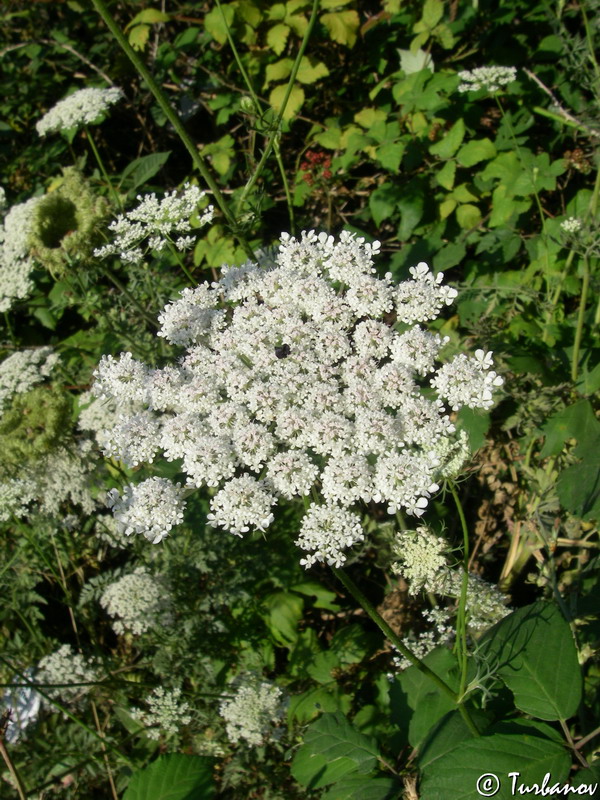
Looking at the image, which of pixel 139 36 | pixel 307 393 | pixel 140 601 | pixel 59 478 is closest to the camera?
pixel 307 393

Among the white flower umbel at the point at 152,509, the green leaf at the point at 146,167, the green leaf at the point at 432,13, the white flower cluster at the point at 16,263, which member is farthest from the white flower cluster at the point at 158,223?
the green leaf at the point at 432,13

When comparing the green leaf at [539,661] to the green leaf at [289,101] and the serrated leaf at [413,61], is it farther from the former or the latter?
the serrated leaf at [413,61]

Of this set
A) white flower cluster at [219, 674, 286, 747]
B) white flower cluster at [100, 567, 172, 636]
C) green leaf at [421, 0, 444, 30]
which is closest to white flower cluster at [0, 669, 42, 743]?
white flower cluster at [100, 567, 172, 636]

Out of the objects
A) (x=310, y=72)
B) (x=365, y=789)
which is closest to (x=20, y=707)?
(x=365, y=789)

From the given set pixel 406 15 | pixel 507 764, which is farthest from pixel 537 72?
pixel 507 764

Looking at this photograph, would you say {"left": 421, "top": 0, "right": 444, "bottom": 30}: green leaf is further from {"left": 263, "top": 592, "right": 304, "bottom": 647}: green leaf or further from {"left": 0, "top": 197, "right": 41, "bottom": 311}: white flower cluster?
{"left": 263, "top": 592, "right": 304, "bottom": 647}: green leaf

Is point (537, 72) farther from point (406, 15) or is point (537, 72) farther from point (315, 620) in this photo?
point (315, 620)

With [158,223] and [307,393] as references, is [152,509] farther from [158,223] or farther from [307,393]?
[158,223]
